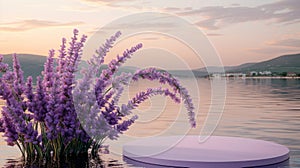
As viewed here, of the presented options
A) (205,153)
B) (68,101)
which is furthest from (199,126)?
(68,101)

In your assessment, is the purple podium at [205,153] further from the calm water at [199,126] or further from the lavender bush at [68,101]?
the lavender bush at [68,101]

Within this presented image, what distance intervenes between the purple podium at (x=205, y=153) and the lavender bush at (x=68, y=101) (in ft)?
2.67

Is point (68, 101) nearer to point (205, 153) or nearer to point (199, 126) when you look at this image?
point (205, 153)

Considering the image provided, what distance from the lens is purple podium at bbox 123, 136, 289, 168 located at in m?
7.64

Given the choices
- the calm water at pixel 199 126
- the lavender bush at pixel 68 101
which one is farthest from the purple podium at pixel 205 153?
the lavender bush at pixel 68 101

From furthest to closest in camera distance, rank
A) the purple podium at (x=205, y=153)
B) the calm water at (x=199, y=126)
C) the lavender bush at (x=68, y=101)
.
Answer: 1. the calm water at (x=199, y=126)
2. the purple podium at (x=205, y=153)
3. the lavender bush at (x=68, y=101)

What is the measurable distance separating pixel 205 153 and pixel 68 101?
261 cm

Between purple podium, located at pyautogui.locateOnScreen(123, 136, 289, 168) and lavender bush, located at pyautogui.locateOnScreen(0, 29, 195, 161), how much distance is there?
81cm

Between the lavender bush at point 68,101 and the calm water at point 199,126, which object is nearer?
the lavender bush at point 68,101

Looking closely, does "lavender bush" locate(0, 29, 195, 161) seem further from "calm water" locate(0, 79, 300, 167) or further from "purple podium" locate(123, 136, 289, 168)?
"purple podium" locate(123, 136, 289, 168)

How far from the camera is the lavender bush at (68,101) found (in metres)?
7.35

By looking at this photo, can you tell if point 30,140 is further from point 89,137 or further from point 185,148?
point 185,148

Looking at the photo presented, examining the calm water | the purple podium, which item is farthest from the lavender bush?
the purple podium

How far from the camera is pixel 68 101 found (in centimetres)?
738
